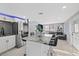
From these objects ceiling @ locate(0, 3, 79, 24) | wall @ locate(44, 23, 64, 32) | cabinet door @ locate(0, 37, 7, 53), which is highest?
ceiling @ locate(0, 3, 79, 24)

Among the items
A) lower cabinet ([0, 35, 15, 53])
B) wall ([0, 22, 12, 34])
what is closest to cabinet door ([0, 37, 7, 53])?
lower cabinet ([0, 35, 15, 53])

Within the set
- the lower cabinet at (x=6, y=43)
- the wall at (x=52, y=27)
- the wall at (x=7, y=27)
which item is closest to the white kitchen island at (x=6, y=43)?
the lower cabinet at (x=6, y=43)

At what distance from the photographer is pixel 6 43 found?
368 centimetres

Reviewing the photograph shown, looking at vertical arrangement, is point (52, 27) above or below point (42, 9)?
below

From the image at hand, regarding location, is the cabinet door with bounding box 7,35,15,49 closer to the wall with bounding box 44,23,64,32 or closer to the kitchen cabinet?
the kitchen cabinet

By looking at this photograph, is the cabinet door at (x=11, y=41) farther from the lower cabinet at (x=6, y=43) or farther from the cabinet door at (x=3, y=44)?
the cabinet door at (x=3, y=44)

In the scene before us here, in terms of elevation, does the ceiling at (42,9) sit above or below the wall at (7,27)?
above

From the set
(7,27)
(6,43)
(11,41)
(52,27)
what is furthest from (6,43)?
(52,27)

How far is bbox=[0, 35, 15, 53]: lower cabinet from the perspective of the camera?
11.3ft

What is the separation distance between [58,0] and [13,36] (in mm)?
3205

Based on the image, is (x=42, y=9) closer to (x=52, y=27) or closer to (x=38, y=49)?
(x=52, y=27)

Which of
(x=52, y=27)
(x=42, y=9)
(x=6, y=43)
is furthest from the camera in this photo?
(x=6, y=43)

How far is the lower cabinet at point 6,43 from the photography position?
3.43 meters

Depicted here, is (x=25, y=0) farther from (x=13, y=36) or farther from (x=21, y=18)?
(x=13, y=36)
